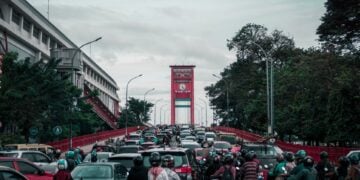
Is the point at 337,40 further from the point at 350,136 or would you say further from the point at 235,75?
the point at 235,75

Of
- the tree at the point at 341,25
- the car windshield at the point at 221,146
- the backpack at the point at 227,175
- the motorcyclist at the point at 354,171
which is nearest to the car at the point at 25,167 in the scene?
the backpack at the point at 227,175

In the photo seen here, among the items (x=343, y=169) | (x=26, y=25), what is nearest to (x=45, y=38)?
(x=26, y=25)

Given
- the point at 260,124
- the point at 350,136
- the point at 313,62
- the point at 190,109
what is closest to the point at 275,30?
the point at 260,124

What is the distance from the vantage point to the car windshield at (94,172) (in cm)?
1636

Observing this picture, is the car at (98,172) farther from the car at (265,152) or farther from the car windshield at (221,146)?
the car windshield at (221,146)

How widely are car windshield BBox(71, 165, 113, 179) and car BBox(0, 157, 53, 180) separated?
280 centimetres

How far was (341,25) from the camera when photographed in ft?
131

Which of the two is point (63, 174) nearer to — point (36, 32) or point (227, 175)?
point (227, 175)

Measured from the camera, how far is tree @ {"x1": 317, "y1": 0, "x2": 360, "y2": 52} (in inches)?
1532

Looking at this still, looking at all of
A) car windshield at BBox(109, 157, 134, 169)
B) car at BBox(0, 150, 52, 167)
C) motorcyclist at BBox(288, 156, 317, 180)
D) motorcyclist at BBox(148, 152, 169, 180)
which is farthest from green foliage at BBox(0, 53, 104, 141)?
motorcyclist at BBox(288, 156, 317, 180)

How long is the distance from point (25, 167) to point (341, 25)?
26.5m

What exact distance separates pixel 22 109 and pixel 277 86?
33.2 metres

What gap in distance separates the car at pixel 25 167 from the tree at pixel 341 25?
80.6ft

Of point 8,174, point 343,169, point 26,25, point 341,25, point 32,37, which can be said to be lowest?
point 343,169
